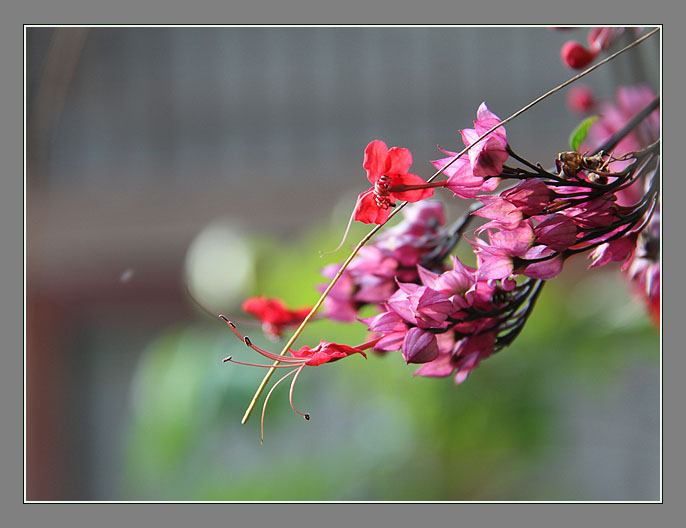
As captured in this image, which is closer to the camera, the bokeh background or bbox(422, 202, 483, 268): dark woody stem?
bbox(422, 202, 483, 268): dark woody stem

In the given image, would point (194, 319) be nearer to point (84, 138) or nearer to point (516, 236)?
point (84, 138)

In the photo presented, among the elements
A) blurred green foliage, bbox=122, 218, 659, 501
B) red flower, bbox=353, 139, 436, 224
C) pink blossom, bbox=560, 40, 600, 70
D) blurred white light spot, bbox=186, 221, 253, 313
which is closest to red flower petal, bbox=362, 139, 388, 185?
red flower, bbox=353, 139, 436, 224

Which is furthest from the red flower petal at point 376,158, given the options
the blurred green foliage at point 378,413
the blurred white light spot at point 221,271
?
the blurred white light spot at point 221,271

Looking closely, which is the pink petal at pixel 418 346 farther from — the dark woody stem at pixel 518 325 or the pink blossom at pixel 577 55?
the pink blossom at pixel 577 55

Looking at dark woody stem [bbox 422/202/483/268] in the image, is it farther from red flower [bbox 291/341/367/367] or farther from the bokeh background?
the bokeh background

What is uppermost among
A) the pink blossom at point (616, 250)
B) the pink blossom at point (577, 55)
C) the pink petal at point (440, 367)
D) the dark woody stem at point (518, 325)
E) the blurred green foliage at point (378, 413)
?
the pink blossom at point (577, 55)

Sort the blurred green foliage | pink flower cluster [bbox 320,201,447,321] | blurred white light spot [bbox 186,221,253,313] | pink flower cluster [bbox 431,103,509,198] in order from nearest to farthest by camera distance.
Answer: pink flower cluster [bbox 431,103,509,198] → pink flower cluster [bbox 320,201,447,321] → the blurred green foliage → blurred white light spot [bbox 186,221,253,313]

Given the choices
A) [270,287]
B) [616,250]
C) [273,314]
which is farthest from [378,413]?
[616,250]

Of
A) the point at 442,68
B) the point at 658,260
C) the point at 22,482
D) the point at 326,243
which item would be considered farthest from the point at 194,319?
the point at 658,260
